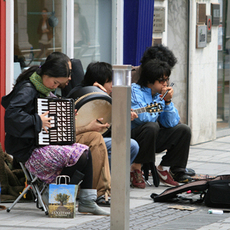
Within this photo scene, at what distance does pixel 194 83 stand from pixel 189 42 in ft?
2.19

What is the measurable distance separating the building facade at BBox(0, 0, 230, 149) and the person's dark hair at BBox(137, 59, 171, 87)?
150 centimetres

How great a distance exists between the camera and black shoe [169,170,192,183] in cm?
648

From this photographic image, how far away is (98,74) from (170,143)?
1199 millimetres

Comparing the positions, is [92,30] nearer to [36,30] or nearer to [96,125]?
[36,30]

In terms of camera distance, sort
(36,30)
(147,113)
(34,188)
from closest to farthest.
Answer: (34,188)
(147,113)
(36,30)

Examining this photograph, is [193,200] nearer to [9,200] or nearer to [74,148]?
[74,148]

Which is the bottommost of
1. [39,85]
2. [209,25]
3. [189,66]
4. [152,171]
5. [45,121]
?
[152,171]

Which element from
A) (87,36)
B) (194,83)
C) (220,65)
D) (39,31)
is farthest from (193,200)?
(220,65)

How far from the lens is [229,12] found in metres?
11.3

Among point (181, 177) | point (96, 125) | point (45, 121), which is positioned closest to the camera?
point (45, 121)

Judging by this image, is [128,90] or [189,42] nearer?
[128,90]

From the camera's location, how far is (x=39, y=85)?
196 inches

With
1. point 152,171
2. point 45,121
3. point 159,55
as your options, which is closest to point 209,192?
point 152,171

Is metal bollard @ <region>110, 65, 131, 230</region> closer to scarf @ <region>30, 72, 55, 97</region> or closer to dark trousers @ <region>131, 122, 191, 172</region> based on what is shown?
scarf @ <region>30, 72, 55, 97</region>
